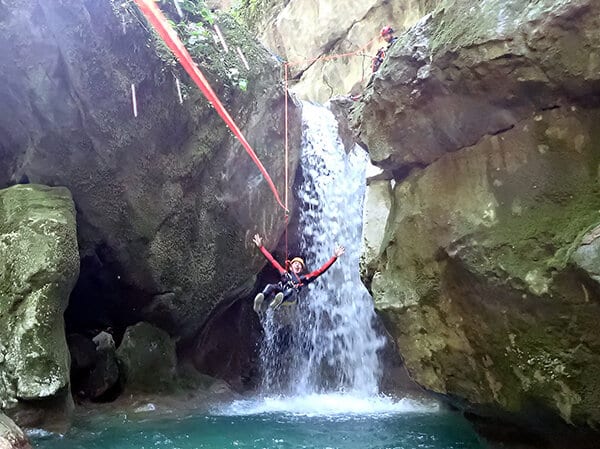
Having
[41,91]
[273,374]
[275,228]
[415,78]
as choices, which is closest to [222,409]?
[273,374]

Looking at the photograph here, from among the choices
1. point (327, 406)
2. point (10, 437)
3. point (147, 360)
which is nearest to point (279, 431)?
point (327, 406)

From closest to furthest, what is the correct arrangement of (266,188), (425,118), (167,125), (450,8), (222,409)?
(450,8)
(425,118)
(167,125)
(222,409)
(266,188)

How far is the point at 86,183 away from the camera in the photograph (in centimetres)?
864

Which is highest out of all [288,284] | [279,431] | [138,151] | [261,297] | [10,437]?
[138,151]

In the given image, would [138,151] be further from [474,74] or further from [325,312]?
[474,74]

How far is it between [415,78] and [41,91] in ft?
18.8

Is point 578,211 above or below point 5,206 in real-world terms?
below

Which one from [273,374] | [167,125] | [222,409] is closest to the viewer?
[167,125]

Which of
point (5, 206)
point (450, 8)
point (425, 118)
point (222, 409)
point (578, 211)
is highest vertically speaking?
point (450, 8)

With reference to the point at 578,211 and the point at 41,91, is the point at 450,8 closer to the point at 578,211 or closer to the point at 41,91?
the point at 578,211

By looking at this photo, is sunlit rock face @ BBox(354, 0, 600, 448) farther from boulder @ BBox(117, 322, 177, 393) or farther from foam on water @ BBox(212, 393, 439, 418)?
boulder @ BBox(117, 322, 177, 393)

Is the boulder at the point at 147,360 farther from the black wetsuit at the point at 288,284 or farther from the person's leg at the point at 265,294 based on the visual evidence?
the black wetsuit at the point at 288,284

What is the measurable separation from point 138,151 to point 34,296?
9.44 feet

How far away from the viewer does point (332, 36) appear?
1758 cm
